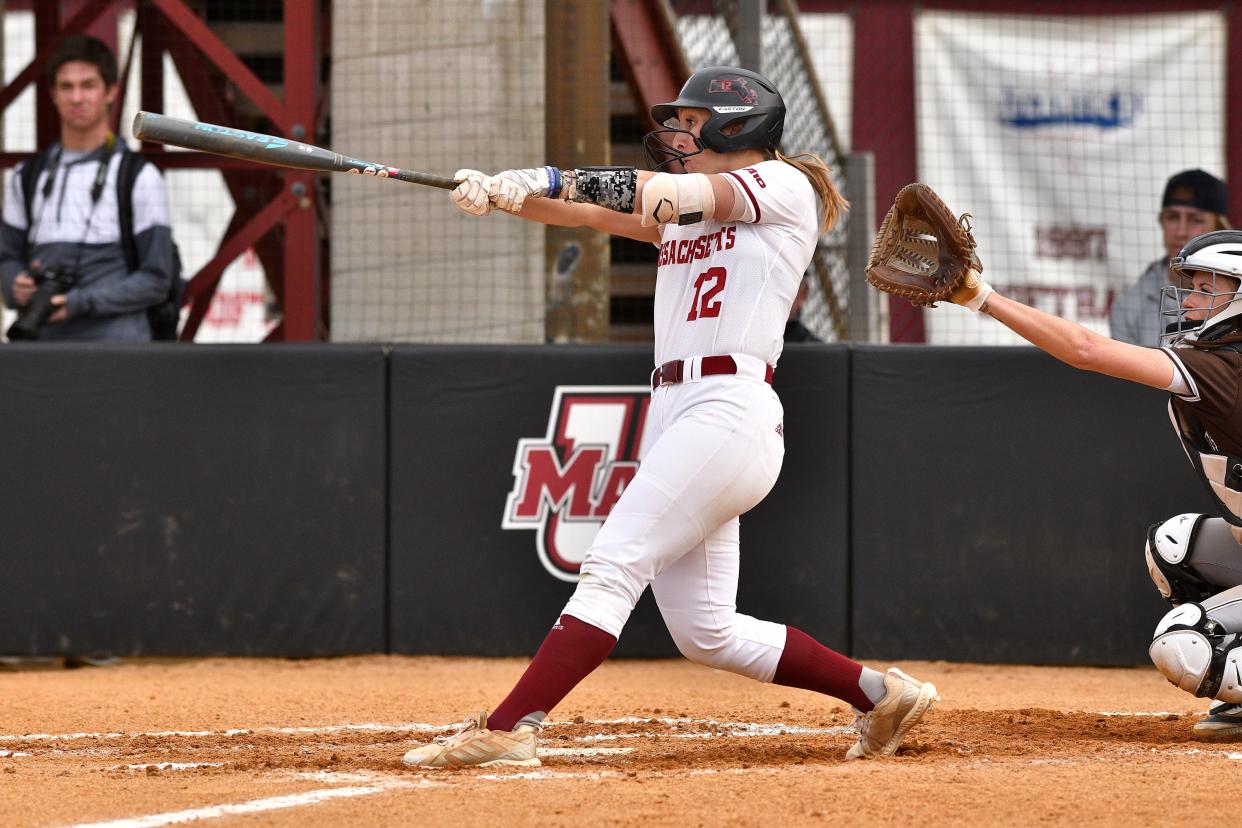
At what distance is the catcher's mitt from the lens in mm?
4066

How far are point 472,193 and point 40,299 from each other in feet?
11.3

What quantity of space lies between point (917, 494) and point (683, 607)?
275 centimetres

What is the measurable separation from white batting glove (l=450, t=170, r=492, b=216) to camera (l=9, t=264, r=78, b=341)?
3362mm

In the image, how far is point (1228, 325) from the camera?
454 cm

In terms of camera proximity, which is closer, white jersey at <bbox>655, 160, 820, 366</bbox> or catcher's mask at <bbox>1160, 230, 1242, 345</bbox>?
white jersey at <bbox>655, 160, 820, 366</bbox>

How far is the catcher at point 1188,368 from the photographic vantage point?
410 centimetres

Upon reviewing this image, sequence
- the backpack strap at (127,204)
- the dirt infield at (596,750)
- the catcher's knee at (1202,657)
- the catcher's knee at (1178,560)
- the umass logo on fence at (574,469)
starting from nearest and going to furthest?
the dirt infield at (596,750)
the catcher's knee at (1202,657)
the catcher's knee at (1178,560)
the umass logo on fence at (574,469)
the backpack strap at (127,204)

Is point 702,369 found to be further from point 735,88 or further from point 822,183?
point 735,88

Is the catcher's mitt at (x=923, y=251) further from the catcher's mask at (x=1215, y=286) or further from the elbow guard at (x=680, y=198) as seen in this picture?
the catcher's mask at (x=1215, y=286)

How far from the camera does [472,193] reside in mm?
4035

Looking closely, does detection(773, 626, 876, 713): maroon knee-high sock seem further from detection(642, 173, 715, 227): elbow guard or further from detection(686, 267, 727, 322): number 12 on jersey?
detection(642, 173, 715, 227): elbow guard

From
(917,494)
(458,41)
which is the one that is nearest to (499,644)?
(917,494)

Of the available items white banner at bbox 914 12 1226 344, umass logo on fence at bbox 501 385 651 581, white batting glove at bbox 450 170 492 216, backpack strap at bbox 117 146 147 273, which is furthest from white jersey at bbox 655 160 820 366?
white banner at bbox 914 12 1226 344

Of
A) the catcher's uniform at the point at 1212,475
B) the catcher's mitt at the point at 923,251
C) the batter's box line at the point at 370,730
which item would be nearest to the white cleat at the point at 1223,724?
the catcher's uniform at the point at 1212,475
